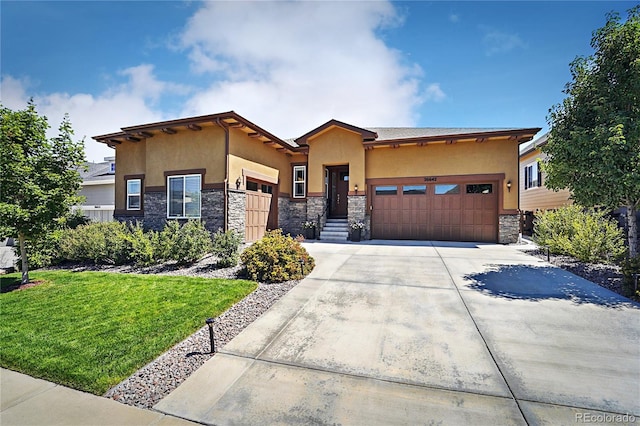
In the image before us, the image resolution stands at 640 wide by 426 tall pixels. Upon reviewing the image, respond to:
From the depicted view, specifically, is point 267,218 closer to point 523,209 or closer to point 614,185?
point 614,185

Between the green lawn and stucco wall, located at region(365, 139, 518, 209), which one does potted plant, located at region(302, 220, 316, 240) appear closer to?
stucco wall, located at region(365, 139, 518, 209)

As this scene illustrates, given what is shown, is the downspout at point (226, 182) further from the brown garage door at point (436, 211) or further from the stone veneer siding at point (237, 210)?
the brown garage door at point (436, 211)

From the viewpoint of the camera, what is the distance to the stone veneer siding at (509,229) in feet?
39.3

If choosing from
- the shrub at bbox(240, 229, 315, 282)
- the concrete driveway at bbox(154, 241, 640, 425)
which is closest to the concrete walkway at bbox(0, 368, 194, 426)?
the concrete driveway at bbox(154, 241, 640, 425)

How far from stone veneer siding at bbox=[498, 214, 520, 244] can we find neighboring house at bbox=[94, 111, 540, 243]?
43 mm

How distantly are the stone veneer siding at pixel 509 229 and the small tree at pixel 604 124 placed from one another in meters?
5.61

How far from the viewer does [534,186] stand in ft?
56.3

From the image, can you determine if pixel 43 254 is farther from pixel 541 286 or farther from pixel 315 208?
pixel 541 286

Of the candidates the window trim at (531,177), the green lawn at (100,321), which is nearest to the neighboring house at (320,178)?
the green lawn at (100,321)

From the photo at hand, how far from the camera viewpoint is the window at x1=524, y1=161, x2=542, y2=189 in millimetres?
16438

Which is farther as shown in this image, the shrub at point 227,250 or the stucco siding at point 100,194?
the stucco siding at point 100,194

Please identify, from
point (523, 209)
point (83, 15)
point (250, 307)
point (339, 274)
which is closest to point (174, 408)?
point (250, 307)

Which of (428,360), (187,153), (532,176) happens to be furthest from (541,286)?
(532,176)

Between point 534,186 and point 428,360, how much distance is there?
1881 centimetres
